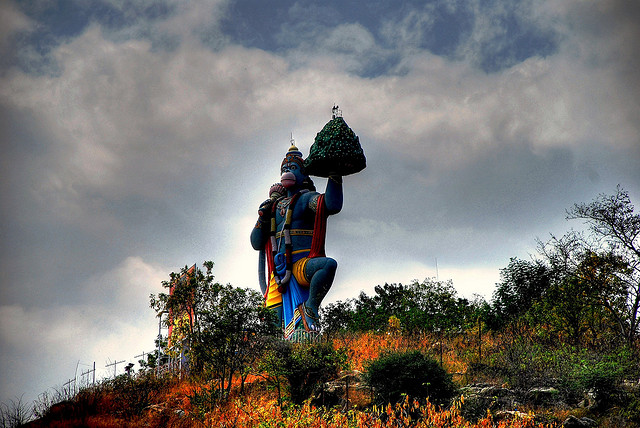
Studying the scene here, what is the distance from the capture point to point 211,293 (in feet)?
45.0

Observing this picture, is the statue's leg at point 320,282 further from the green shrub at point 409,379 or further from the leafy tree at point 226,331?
the green shrub at point 409,379

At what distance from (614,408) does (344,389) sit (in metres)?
4.66

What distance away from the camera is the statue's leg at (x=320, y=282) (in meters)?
15.2

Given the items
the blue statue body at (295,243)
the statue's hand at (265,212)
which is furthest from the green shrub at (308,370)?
the statue's hand at (265,212)

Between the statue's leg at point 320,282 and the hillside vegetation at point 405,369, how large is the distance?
101 centimetres

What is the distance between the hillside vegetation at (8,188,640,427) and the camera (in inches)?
389

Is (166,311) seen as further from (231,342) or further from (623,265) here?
(623,265)

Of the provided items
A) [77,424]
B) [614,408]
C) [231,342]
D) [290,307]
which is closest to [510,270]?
[290,307]

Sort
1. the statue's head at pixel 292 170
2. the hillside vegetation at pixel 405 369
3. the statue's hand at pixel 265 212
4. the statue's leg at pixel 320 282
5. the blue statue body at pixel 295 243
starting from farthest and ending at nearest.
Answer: the statue's hand at pixel 265 212 → the statue's head at pixel 292 170 → the blue statue body at pixel 295 243 → the statue's leg at pixel 320 282 → the hillside vegetation at pixel 405 369

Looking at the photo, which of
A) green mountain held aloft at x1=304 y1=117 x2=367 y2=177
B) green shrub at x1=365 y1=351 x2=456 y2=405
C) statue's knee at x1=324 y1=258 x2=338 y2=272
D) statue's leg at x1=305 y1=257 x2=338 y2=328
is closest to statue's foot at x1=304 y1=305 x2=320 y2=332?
statue's leg at x1=305 y1=257 x2=338 y2=328

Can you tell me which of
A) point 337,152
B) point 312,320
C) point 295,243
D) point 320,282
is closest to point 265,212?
point 295,243

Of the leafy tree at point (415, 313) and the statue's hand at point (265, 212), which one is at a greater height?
the statue's hand at point (265, 212)

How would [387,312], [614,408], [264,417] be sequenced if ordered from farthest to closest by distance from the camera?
1. [387,312]
2. [614,408]
3. [264,417]

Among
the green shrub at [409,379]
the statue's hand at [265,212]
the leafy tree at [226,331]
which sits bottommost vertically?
the green shrub at [409,379]
